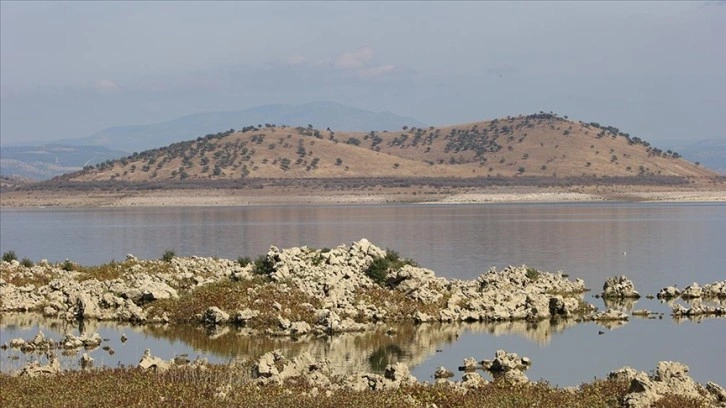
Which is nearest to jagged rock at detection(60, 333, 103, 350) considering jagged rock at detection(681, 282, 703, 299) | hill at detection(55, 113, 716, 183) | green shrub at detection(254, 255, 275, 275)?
green shrub at detection(254, 255, 275, 275)

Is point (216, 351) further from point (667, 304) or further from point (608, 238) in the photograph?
point (608, 238)

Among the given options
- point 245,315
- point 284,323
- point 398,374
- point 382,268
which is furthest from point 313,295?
point 398,374

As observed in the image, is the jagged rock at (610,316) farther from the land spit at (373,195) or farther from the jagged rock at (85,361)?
the land spit at (373,195)

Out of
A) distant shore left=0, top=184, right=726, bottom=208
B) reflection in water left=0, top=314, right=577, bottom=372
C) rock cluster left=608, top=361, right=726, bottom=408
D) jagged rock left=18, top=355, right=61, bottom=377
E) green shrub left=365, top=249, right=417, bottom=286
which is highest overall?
green shrub left=365, top=249, right=417, bottom=286

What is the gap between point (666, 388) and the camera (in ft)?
59.3

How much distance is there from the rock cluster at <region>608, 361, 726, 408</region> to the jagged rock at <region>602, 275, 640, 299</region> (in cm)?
1682

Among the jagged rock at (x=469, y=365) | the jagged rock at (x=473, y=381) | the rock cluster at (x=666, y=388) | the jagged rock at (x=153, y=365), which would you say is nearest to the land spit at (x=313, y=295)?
the jagged rock at (x=469, y=365)

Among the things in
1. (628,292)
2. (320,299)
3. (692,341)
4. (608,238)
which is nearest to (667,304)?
(628,292)

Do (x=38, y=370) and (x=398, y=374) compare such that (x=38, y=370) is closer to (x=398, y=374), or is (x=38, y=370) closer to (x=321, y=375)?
(x=321, y=375)

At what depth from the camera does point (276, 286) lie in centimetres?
3222

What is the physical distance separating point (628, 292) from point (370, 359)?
14.9 m

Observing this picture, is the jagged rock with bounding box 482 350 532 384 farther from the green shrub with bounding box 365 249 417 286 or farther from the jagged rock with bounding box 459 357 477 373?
the green shrub with bounding box 365 249 417 286

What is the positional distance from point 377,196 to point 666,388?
140285 millimetres

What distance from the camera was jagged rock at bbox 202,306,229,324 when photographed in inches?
1205
